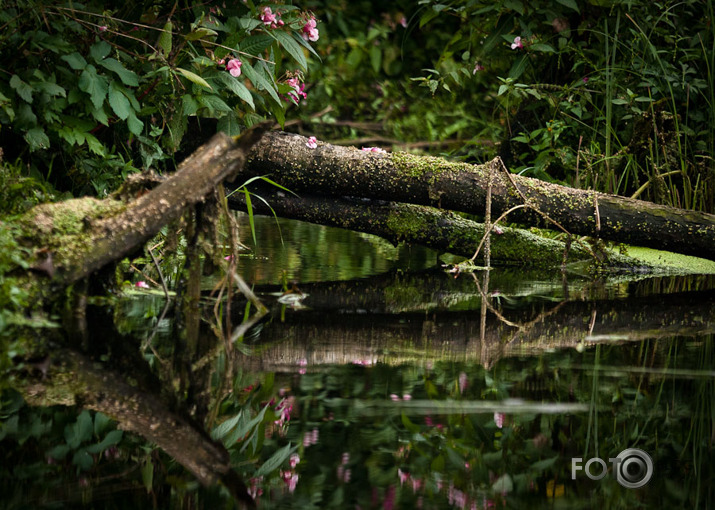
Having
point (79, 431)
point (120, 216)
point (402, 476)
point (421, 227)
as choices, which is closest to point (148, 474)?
point (79, 431)

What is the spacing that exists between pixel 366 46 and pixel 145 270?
6.34 m

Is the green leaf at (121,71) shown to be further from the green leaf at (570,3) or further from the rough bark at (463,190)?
the green leaf at (570,3)

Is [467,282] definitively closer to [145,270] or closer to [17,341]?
[145,270]

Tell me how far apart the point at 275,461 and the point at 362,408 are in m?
0.32

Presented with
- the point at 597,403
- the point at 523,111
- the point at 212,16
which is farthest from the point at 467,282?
the point at 523,111

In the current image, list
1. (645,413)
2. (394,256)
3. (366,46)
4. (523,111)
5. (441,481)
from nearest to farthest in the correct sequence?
1. (441,481)
2. (645,413)
3. (394,256)
4. (523,111)
5. (366,46)

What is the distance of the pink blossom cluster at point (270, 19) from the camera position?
3535 mm

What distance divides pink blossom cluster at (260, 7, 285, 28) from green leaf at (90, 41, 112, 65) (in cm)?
69

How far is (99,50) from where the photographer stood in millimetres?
3158

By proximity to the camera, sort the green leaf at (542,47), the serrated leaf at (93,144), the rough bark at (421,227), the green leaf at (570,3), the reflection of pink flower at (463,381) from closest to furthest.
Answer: the reflection of pink flower at (463,381) < the serrated leaf at (93,144) < the rough bark at (421,227) < the green leaf at (570,3) < the green leaf at (542,47)

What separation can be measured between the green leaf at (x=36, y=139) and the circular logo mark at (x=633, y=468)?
2.39 m

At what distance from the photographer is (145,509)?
123cm

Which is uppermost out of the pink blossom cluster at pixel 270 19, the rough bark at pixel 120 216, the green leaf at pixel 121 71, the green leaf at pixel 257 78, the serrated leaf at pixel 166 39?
the pink blossom cluster at pixel 270 19

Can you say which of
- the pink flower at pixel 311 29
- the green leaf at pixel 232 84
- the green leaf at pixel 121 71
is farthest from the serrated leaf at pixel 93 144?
the pink flower at pixel 311 29
